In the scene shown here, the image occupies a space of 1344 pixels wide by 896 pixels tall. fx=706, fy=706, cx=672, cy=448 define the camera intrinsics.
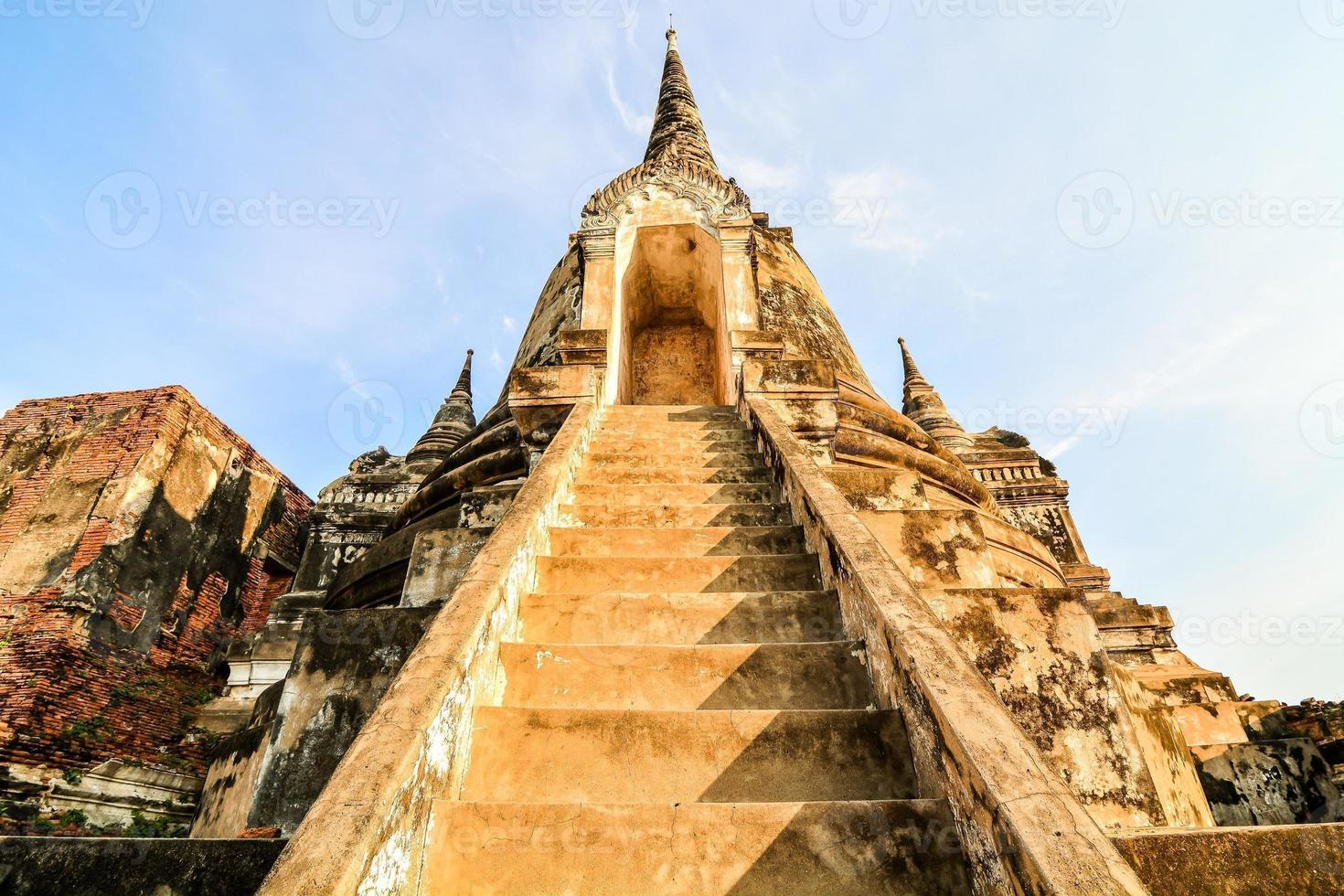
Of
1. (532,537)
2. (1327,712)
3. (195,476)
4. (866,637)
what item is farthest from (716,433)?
(195,476)

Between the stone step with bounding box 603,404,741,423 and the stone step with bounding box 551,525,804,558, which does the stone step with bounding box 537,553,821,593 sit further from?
the stone step with bounding box 603,404,741,423

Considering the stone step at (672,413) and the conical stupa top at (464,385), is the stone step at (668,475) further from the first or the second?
the conical stupa top at (464,385)

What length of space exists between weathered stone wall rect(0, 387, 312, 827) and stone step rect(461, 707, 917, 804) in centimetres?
799

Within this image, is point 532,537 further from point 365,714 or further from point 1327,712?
point 1327,712

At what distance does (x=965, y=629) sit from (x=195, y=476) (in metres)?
10.9

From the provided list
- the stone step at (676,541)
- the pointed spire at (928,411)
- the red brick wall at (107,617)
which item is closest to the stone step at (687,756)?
the stone step at (676,541)

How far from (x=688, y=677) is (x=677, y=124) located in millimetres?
14027

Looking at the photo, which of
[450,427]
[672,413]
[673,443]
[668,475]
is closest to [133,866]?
[668,475]

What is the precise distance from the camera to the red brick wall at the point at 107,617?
7.66m

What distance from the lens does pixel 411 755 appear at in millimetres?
1727

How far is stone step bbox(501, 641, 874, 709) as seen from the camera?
2.51 meters

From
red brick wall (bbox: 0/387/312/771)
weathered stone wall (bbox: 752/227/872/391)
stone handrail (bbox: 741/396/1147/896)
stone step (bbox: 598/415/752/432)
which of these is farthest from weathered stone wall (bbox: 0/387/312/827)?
stone handrail (bbox: 741/396/1147/896)

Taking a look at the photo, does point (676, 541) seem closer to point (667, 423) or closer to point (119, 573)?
point (667, 423)

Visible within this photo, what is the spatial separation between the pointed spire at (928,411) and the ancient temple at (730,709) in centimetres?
531
